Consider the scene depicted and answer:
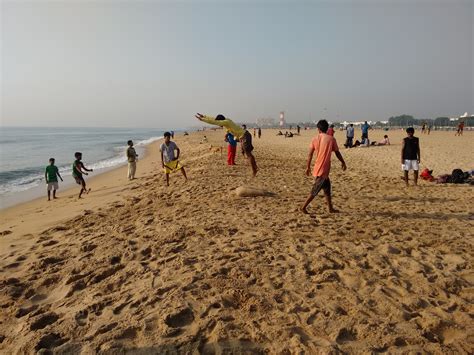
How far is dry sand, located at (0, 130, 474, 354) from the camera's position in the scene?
2.61 metres

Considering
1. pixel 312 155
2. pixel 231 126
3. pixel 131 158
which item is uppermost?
pixel 231 126

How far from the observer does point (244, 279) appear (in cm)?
345

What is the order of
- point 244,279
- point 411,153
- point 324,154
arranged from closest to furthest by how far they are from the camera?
point 244,279
point 324,154
point 411,153

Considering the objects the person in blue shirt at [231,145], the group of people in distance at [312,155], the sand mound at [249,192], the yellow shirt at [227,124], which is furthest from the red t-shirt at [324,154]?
the person in blue shirt at [231,145]

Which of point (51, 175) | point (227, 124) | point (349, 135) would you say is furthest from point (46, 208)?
point (349, 135)

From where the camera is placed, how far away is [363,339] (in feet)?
8.36

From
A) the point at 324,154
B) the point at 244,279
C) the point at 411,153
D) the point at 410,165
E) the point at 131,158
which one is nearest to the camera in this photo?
the point at 244,279

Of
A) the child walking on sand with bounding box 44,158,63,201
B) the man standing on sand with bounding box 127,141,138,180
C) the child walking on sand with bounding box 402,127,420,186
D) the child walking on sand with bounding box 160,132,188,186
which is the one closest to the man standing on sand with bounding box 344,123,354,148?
the child walking on sand with bounding box 402,127,420,186

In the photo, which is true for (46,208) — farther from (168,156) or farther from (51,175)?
(168,156)

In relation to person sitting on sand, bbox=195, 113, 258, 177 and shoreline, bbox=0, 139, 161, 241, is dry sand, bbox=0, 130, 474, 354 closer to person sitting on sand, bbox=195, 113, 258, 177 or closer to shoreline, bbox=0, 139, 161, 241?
shoreline, bbox=0, 139, 161, 241

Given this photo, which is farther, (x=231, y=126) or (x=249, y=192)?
(x=231, y=126)

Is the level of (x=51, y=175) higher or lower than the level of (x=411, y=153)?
lower

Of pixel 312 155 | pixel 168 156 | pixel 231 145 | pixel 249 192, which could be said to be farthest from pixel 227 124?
pixel 312 155

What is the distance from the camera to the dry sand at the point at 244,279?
2.61m
